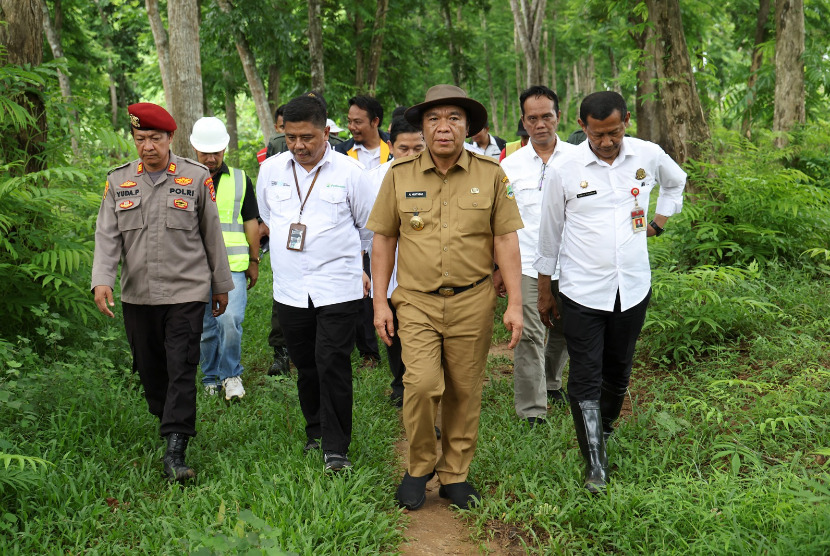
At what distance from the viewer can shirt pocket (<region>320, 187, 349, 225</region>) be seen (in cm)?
465

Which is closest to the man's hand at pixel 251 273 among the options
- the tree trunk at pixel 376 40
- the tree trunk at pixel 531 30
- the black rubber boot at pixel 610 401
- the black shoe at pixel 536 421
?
the black shoe at pixel 536 421

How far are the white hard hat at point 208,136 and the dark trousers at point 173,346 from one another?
66.7 inches

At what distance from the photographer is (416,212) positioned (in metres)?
4.05

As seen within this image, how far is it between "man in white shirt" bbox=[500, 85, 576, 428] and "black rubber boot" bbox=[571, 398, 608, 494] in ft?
3.55

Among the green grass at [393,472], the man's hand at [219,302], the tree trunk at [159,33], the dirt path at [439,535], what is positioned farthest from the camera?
the tree trunk at [159,33]

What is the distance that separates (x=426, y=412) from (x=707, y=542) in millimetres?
1579

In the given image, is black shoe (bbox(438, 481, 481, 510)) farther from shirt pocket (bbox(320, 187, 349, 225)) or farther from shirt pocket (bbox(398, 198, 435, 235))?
shirt pocket (bbox(320, 187, 349, 225))

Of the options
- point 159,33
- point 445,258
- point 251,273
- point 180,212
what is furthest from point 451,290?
point 159,33

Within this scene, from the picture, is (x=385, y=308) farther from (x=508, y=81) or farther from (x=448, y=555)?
(x=508, y=81)

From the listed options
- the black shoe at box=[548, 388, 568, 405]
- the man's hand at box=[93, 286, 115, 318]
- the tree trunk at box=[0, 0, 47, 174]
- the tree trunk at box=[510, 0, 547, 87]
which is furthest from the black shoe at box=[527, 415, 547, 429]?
the tree trunk at box=[510, 0, 547, 87]

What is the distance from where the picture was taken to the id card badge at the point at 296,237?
4598 millimetres

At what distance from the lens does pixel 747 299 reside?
20.8 ft

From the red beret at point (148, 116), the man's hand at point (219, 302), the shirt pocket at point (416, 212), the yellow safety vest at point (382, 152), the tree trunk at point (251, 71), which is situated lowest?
the man's hand at point (219, 302)

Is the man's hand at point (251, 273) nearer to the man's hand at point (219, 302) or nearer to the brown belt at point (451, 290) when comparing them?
the man's hand at point (219, 302)
